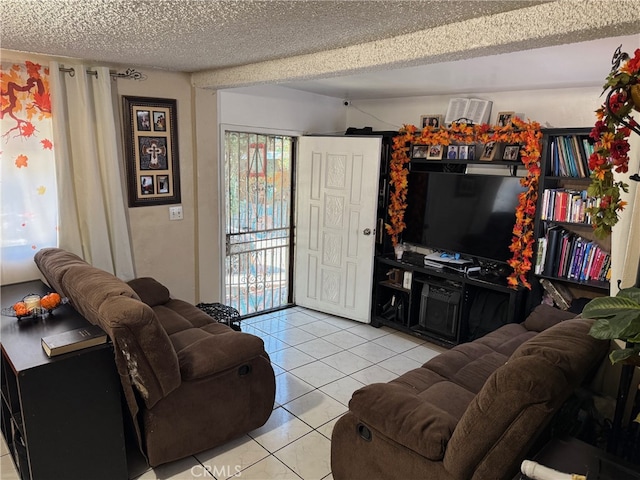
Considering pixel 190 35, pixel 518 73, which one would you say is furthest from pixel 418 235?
pixel 190 35

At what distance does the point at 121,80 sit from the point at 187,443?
253cm

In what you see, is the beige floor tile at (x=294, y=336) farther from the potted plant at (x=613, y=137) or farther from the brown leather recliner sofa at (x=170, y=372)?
the potted plant at (x=613, y=137)

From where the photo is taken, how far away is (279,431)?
270 centimetres

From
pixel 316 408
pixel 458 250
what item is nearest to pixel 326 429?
pixel 316 408

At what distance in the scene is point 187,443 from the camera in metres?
2.31

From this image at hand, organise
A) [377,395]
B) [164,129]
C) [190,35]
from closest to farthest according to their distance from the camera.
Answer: [377,395], [190,35], [164,129]

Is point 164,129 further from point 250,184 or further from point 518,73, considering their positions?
point 518,73

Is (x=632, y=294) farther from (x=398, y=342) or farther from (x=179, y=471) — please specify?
(x=398, y=342)

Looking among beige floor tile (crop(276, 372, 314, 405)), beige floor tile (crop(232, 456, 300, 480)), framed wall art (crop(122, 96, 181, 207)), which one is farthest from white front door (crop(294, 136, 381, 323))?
beige floor tile (crop(232, 456, 300, 480))

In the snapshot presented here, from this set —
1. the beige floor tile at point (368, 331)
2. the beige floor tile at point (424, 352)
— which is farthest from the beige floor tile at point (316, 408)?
the beige floor tile at point (368, 331)

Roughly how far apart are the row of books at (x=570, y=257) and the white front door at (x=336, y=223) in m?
1.55

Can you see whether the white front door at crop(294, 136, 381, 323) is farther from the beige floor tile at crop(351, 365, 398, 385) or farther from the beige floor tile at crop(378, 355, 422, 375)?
the beige floor tile at crop(351, 365, 398, 385)

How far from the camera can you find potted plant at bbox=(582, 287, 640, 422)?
46.3 inches

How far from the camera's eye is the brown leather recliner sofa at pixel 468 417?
148 centimetres
